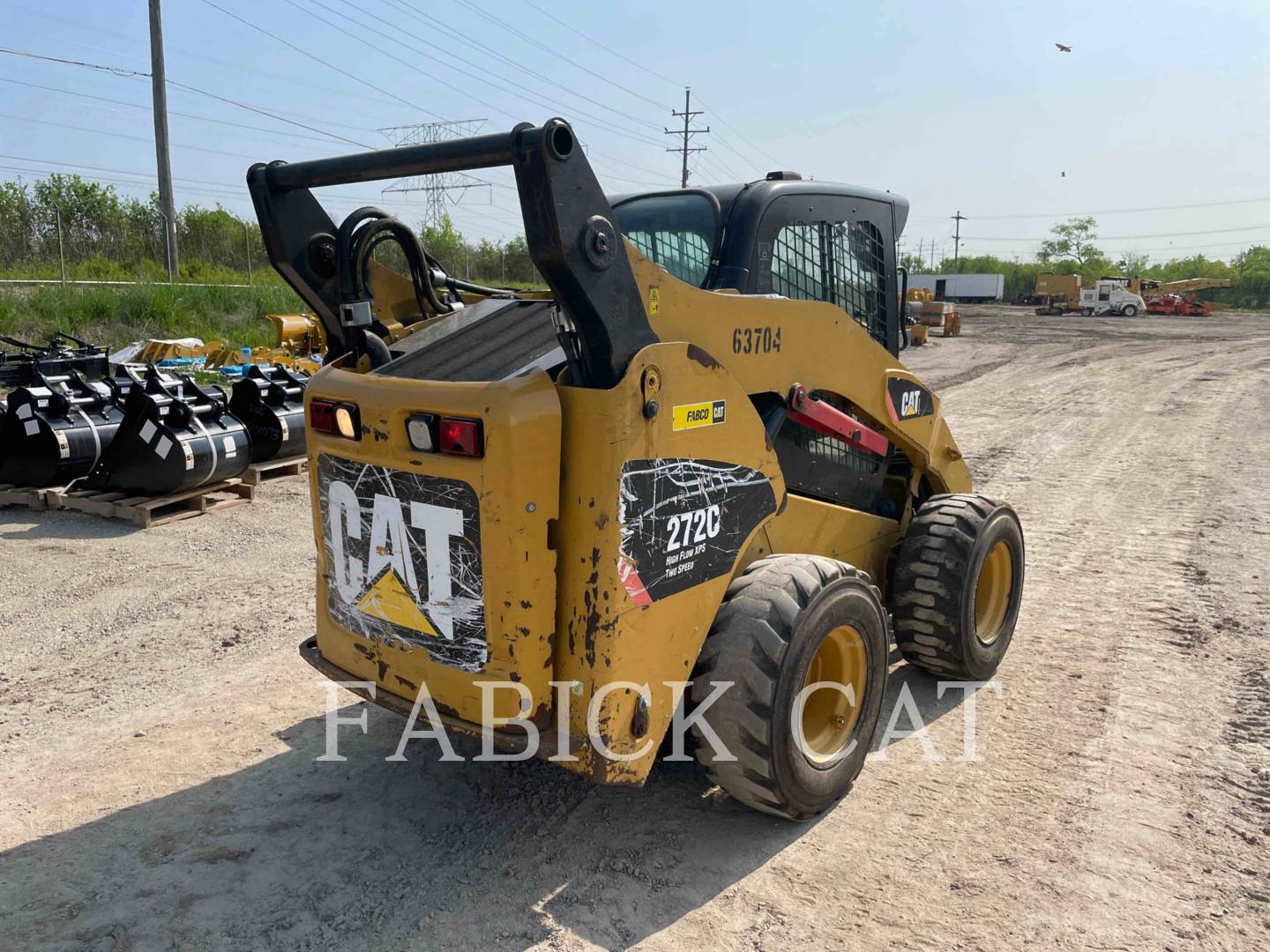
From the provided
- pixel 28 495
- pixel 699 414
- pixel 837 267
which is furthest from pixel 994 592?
pixel 28 495

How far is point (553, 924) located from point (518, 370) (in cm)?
164

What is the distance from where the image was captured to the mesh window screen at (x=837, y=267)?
12.7 feet

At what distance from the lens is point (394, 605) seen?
301 cm

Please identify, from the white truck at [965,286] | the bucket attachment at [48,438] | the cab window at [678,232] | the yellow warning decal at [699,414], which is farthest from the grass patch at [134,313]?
the white truck at [965,286]

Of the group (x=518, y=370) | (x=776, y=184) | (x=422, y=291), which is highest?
(x=776, y=184)

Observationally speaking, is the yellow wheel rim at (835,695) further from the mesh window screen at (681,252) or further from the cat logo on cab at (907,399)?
the mesh window screen at (681,252)

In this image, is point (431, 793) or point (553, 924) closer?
point (553, 924)

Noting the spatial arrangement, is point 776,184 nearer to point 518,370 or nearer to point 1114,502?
point 518,370

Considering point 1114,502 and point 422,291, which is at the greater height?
point 422,291

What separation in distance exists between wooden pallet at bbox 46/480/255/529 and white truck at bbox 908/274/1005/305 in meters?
54.7

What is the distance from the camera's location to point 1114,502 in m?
8.09

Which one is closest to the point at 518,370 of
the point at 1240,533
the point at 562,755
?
the point at 562,755

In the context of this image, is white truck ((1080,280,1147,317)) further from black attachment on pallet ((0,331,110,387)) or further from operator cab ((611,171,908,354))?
operator cab ((611,171,908,354))

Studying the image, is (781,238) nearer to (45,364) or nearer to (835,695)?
(835,695)
